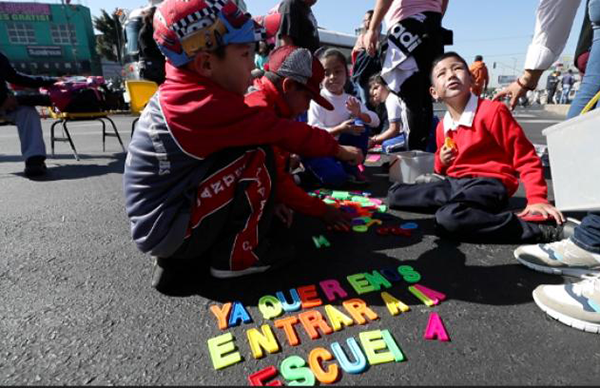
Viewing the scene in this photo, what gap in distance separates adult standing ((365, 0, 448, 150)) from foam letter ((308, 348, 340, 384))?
79.5 inches

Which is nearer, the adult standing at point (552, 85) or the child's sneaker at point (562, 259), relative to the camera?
the child's sneaker at point (562, 259)

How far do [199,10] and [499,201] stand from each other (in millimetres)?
1550

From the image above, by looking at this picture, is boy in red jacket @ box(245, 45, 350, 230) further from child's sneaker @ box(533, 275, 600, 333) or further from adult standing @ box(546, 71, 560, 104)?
adult standing @ box(546, 71, 560, 104)

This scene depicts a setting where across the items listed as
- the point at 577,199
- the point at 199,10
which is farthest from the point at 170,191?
the point at 577,199

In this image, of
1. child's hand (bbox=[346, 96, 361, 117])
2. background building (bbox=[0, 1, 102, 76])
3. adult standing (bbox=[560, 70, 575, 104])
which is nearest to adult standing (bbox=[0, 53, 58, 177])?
child's hand (bbox=[346, 96, 361, 117])

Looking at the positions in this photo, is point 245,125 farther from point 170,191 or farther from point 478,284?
point 478,284

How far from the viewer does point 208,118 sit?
1098mm

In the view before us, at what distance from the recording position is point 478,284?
1273 millimetres

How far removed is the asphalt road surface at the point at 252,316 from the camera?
886mm

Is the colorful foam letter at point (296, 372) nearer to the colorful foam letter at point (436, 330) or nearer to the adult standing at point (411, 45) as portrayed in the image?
the colorful foam letter at point (436, 330)

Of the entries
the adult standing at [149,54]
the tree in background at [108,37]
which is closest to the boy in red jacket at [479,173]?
the adult standing at [149,54]

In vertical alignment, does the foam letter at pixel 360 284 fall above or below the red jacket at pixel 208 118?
below

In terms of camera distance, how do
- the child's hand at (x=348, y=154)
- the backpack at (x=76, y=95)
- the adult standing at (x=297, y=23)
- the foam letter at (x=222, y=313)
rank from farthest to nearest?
the backpack at (x=76, y=95) < the adult standing at (x=297, y=23) < the child's hand at (x=348, y=154) < the foam letter at (x=222, y=313)

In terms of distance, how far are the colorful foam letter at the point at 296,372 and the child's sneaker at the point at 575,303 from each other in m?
0.80
